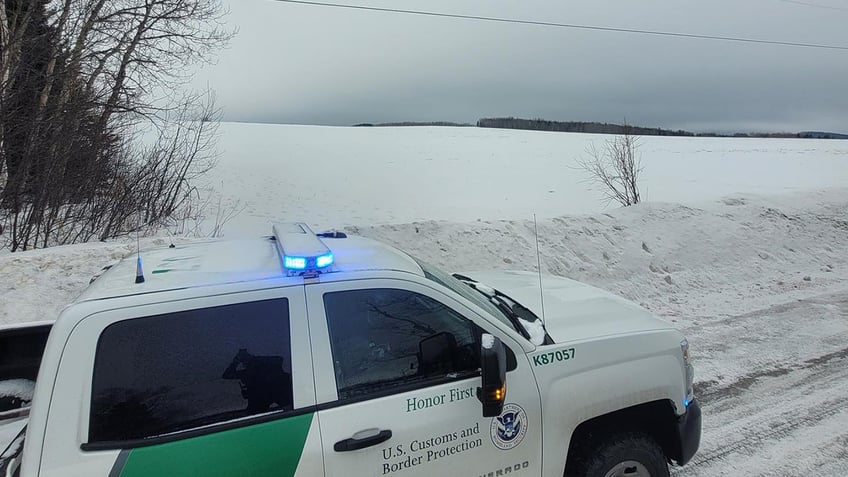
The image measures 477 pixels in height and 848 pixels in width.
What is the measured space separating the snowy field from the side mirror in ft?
6.91

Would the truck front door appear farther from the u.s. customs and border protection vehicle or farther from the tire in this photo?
the tire

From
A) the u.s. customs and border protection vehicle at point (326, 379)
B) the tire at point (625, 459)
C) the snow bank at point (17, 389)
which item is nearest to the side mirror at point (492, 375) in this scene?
the u.s. customs and border protection vehicle at point (326, 379)

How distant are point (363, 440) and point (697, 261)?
29.9ft

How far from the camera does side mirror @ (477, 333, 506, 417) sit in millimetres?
2221

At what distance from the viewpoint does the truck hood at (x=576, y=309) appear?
9.56 feet

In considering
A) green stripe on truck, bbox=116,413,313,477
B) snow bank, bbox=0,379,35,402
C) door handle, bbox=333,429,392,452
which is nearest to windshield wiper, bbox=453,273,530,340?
door handle, bbox=333,429,392,452

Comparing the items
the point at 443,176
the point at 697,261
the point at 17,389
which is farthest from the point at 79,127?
the point at 443,176

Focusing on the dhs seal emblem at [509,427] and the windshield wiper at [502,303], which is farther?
the windshield wiper at [502,303]

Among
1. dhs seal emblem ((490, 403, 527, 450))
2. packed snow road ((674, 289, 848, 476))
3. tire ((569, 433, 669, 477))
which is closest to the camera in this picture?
dhs seal emblem ((490, 403, 527, 450))

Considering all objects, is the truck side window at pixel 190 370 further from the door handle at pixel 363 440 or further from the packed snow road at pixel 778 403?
the packed snow road at pixel 778 403

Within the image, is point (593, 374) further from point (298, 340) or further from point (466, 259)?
point (466, 259)

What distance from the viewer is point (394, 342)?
2.44 m

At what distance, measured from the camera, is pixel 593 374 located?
2705 mm

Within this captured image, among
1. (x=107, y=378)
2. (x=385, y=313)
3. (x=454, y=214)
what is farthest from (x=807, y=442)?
(x=454, y=214)
